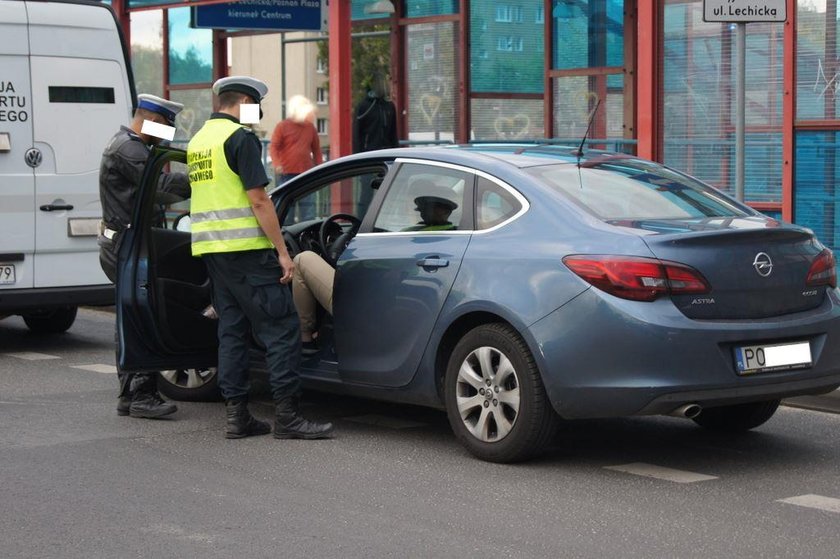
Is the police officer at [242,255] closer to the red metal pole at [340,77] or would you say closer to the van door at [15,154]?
the van door at [15,154]

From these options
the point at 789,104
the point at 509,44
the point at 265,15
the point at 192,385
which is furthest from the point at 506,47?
the point at 192,385

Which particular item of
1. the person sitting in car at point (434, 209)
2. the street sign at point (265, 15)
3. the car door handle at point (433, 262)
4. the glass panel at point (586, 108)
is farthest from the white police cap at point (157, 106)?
the street sign at point (265, 15)

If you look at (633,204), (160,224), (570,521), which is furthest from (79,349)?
(570,521)

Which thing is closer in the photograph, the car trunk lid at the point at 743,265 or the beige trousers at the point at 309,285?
the car trunk lid at the point at 743,265

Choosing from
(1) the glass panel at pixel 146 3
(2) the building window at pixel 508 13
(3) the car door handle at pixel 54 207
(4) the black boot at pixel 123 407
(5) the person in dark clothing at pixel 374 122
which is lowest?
(4) the black boot at pixel 123 407

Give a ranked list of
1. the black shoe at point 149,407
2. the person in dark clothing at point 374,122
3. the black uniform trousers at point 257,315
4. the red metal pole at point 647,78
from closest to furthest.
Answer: the black uniform trousers at point 257,315
the black shoe at point 149,407
the red metal pole at point 647,78
the person in dark clothing at point 374,122

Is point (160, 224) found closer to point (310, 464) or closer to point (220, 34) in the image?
point (310, 464)

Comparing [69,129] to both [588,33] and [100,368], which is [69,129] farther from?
[588,33]

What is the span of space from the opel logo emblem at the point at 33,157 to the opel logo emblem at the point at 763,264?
20.3 feet

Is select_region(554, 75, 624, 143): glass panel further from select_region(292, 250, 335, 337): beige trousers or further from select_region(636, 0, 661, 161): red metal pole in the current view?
select_region(292, 250, 335, 337): beige trousers

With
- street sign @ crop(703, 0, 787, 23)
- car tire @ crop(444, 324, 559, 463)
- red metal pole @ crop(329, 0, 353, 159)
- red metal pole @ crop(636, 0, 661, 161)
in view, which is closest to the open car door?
car tire @ crop(444, 324, 559, 463)

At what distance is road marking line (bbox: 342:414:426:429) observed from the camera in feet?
26.6

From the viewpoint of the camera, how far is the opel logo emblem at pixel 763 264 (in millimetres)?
6746

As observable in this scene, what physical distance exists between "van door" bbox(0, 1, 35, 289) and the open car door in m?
3.02
